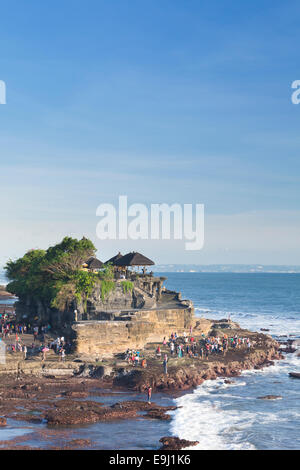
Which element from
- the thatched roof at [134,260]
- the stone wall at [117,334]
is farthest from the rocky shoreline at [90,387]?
the thatched roof at [134,260]

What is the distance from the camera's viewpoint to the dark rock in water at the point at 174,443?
20.4 m

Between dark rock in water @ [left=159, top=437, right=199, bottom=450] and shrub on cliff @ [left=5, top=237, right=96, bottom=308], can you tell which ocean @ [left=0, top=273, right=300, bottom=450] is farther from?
shrub on cliff @ [left=5, top=237, right=96, bottom=308]

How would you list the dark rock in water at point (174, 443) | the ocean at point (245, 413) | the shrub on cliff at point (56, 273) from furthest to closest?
the shrub on cliff at point (56, 273) → the ocean at point (245, 413) → the dark rock in water at point (174, 443)

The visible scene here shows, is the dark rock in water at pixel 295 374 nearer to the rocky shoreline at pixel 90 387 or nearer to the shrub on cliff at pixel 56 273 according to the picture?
the rocky shoreline at pixel 90 387

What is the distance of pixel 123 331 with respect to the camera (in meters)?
38.5

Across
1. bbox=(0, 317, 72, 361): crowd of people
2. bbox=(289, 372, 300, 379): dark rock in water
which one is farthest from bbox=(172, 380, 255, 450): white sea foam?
bbox=(0, 317, 72, 361): crowd of people

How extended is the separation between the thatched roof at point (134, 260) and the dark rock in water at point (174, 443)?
29.7 meters

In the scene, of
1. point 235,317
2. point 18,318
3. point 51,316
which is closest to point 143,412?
point 51,316

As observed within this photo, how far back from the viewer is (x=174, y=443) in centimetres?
2072

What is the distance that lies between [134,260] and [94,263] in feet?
14.8

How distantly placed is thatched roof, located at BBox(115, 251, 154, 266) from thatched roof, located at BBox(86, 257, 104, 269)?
6.52ft

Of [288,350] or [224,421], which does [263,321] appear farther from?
[224,421]
